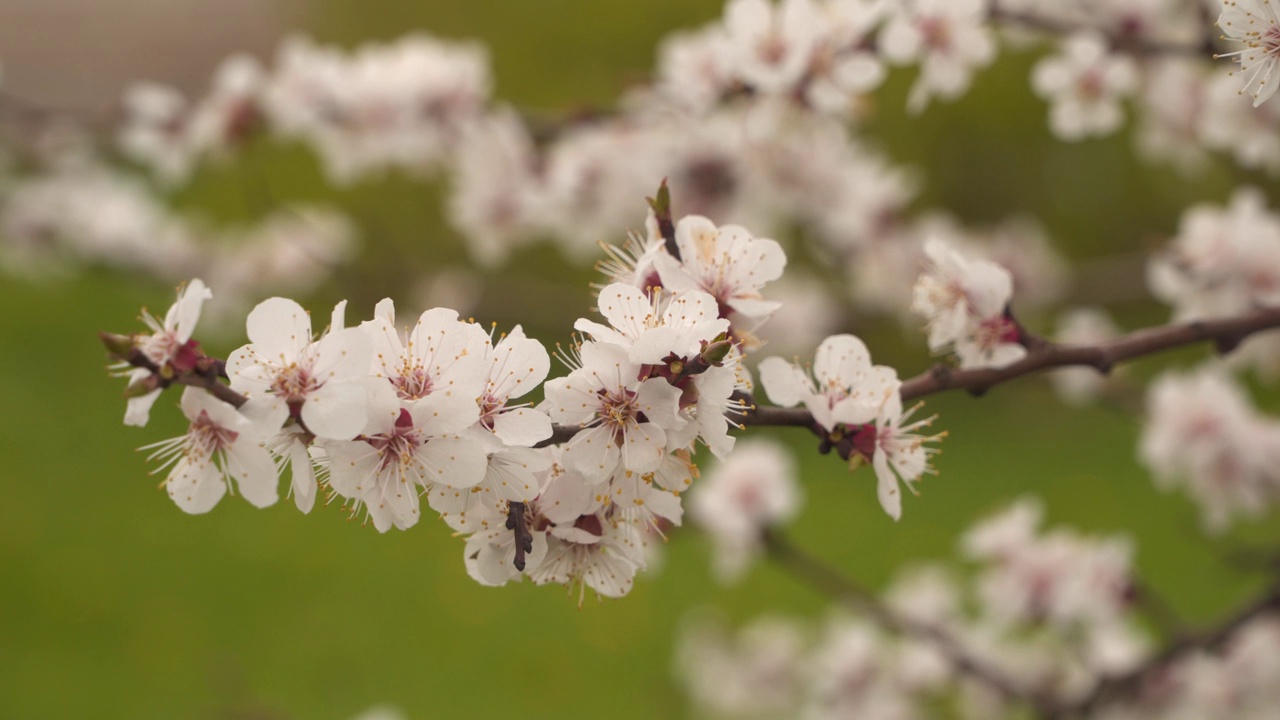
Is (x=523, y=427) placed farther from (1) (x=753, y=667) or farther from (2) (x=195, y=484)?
(1) (x=753, y=667)

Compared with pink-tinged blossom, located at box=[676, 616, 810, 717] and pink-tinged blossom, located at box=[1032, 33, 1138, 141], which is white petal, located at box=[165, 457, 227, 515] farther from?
pink-tinged blossom, located at box=[676, 616, 810, 717]

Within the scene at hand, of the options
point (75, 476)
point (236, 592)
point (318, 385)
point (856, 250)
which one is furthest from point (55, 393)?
point (318, 385)

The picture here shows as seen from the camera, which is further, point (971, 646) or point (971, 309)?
point (971, 646)

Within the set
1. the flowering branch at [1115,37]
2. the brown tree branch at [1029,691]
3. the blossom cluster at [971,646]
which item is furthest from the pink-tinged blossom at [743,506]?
the flowering branch at [1115,37]

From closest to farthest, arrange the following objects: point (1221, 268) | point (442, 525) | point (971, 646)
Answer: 1. point (1221, 268)
2. point (971, 646)
3. point (442, 525)

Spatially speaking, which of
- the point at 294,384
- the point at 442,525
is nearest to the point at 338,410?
the point at 294,384

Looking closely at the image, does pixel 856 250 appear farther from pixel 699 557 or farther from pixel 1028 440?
pixel 1028 440

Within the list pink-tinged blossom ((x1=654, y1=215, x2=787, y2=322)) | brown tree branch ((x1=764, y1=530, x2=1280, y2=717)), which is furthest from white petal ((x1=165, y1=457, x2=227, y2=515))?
brown tree branch ((x1=764, y1=530, x2=1280, y2=717))
